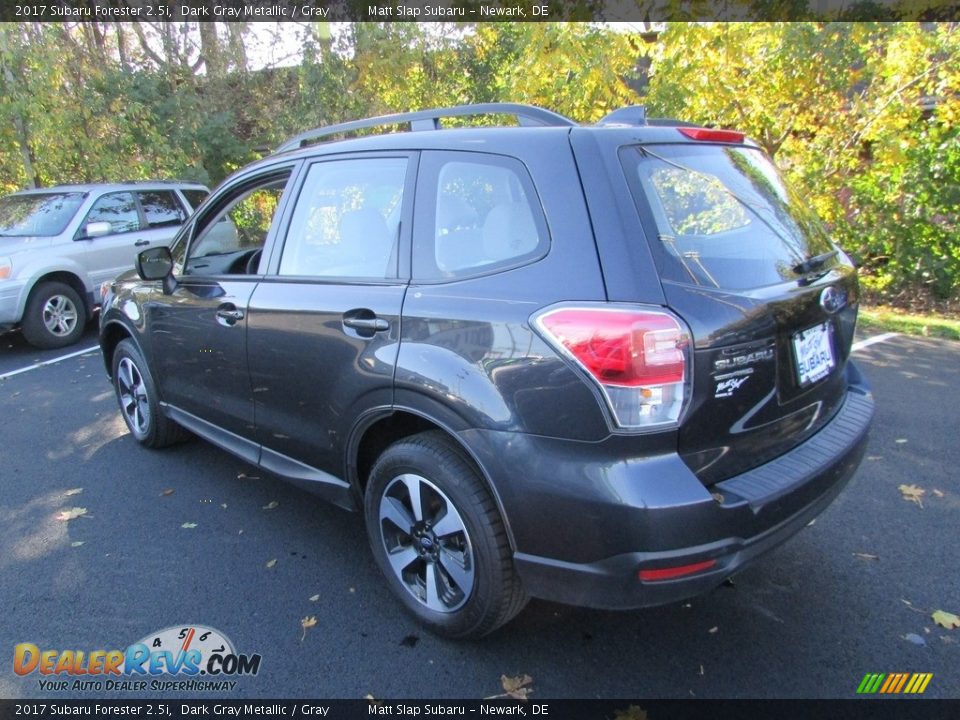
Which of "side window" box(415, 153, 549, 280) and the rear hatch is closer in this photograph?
the rear hatch

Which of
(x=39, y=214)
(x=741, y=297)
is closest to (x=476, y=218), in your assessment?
(x=741, y=297)

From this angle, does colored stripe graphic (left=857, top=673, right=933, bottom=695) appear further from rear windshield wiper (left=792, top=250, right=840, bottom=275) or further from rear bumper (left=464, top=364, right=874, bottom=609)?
rear windshield wiper (left=792, top=250, right=840, bottom=275)

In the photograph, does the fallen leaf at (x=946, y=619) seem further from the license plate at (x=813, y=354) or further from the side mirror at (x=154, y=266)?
the side mirror at (x=154, y=266)

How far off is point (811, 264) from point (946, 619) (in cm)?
151

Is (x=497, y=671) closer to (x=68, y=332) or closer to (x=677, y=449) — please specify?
(x=677, y=449)

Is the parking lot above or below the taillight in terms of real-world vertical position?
below

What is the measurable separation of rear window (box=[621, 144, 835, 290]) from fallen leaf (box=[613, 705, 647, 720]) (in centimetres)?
144

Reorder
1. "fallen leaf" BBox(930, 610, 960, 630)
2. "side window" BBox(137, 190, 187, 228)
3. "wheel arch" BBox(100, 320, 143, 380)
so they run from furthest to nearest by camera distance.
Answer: "side window" BBox(137, 190, 187, 228) → "wheel arch" BBox(100, 320, 143, 380) → "fallen leaf" BBox(930, 610, 960, 630)

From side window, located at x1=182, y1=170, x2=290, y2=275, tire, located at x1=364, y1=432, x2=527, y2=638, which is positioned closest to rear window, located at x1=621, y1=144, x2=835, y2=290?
tire, located at x1=364, y1=432, x2=527, y2=638

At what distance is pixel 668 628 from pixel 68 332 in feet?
24.5

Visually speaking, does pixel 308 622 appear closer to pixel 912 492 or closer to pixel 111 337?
pixel 111 337

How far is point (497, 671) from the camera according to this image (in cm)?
241

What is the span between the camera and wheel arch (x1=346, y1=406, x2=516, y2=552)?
2.20 meters

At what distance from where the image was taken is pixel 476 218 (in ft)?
7.73
